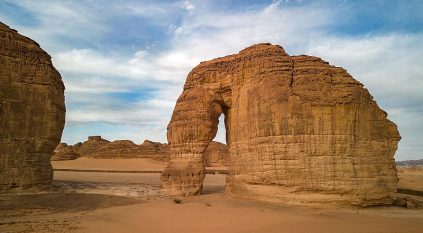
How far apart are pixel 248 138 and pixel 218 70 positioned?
4.01m

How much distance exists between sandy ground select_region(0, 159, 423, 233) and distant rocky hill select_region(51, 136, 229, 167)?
115 ft

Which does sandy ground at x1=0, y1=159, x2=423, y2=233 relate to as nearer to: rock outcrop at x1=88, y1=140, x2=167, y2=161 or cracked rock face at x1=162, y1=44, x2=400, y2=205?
cracked rock face at x1=162, y1=44, x2=400, y2=205

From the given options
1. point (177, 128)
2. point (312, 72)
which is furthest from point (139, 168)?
point (312, 72)

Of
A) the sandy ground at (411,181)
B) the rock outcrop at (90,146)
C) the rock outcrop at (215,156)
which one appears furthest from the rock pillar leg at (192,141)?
the rock outcrop at (90,146)

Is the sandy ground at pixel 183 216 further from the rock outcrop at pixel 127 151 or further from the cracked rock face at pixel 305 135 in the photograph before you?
the rock outcrop at pixel 127 151

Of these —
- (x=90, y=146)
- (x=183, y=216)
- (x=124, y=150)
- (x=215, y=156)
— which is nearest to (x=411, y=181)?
(x=183, y=216)

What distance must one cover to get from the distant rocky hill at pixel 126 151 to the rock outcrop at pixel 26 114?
33440mm

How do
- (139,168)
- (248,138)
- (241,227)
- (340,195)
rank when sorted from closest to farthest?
(241,227) → (340,195) → (248,138) → (139,168)

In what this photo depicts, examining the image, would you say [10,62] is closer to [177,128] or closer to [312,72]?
[177,128]

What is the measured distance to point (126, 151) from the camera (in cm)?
4938

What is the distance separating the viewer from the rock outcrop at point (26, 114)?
14.6 m

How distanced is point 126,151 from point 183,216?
3955 cm

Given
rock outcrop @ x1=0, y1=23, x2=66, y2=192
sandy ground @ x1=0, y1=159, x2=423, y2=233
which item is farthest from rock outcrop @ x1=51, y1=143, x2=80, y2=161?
sandy ground @ x1=0, y1=159, x2=423, y2=233

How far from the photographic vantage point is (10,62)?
50.0 feet
